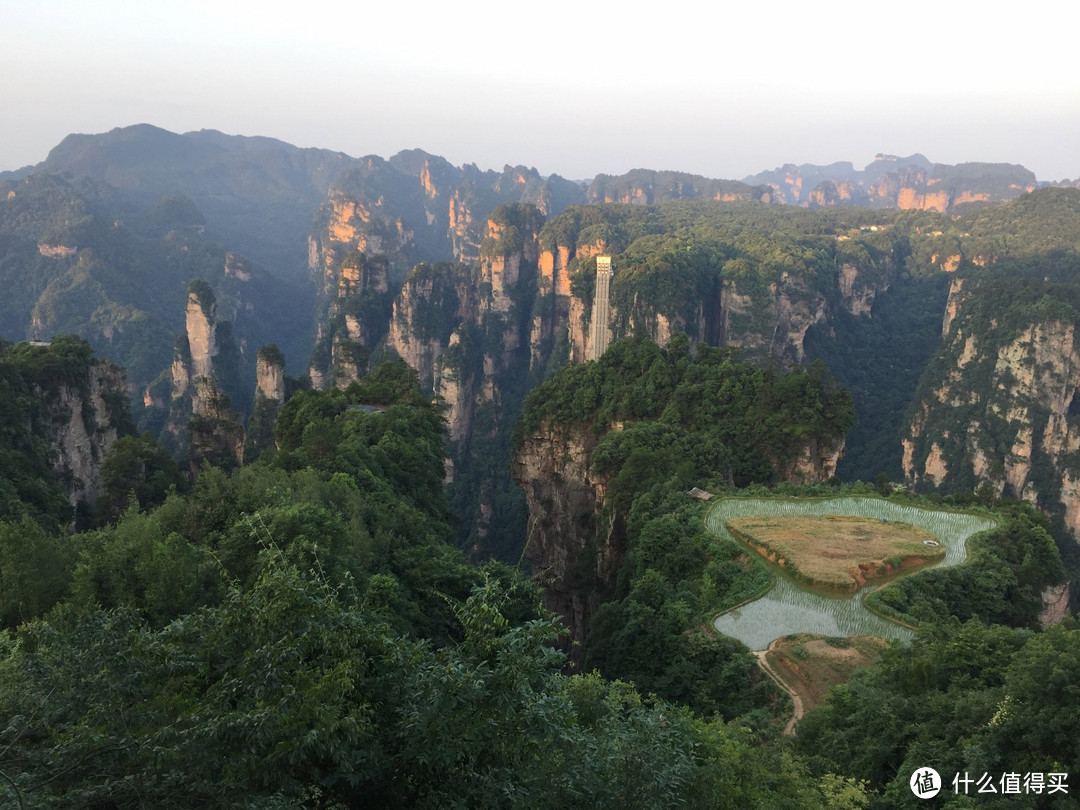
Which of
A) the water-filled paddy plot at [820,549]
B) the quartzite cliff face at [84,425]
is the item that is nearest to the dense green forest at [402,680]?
the water-filled paddy plot at [820,549]

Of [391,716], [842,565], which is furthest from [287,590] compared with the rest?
[842,565]

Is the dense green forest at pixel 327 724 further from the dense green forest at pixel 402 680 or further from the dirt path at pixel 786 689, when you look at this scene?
the dirt path at pixel 786 689

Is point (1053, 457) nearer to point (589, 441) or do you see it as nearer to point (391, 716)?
point (589, 441)

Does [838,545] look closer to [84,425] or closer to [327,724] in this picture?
[327,724]

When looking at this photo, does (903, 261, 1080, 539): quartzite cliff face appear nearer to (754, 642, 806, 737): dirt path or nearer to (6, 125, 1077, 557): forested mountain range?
(6, 125, 1077, 557): forested mountain range

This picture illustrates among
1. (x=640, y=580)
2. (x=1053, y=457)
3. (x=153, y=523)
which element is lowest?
(x=1053, y=457)

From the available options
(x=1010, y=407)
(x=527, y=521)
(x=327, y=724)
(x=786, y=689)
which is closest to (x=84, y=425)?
(x=527, y=521)
